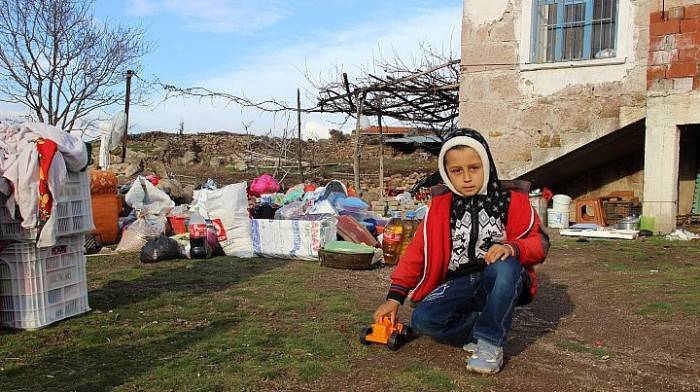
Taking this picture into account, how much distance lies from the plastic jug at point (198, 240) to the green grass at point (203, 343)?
145 cm

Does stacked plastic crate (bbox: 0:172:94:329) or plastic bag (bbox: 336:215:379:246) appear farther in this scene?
plastic bag (bbox: 336:215:379:246)

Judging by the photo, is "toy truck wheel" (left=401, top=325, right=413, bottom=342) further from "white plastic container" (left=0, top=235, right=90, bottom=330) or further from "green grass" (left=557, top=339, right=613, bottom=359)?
"white plastic container" (left=0, top=235, right=90, bottom=330)

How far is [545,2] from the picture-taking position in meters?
10.5

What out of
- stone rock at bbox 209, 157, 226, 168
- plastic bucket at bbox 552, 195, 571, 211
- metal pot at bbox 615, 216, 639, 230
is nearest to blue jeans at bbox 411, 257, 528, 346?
metal pot at bbox 615, 216, 639, 230

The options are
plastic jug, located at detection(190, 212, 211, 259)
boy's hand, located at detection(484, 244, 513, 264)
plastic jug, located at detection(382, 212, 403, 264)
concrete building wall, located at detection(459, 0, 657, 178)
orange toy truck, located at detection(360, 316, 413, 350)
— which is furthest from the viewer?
concrete building wall, located at detection(459, 0, 657, 178)

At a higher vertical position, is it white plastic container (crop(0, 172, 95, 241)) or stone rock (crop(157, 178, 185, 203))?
white plastic container (crop(0, 172, 95, 241))

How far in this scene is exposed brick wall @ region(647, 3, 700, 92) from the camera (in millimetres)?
8836

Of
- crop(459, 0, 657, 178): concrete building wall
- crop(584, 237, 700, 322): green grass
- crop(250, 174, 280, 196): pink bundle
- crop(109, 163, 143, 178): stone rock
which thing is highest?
crop(459, 0, 657, 178): concrete building wall

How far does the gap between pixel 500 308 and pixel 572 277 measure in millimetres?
3226

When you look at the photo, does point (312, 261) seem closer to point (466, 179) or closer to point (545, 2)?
point (466, 179)

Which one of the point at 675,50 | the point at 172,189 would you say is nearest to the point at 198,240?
the point at 172,189

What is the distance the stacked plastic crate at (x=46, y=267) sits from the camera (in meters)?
4.07

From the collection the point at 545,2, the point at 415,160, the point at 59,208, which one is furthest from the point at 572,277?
the point at 415,160

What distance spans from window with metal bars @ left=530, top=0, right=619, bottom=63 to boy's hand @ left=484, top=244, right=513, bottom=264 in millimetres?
8068
